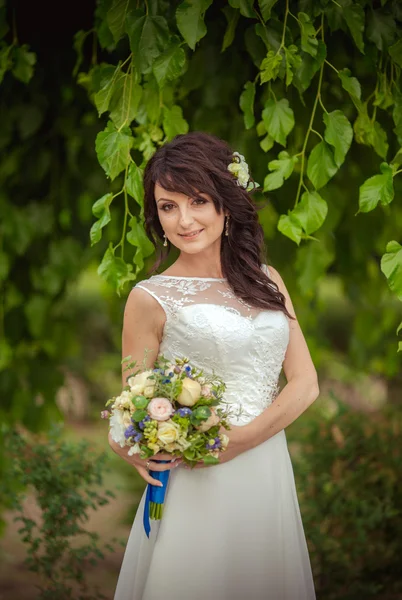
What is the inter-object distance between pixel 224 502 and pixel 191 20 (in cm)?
130

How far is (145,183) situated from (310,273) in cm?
112

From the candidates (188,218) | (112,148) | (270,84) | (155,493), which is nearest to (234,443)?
(155,493)

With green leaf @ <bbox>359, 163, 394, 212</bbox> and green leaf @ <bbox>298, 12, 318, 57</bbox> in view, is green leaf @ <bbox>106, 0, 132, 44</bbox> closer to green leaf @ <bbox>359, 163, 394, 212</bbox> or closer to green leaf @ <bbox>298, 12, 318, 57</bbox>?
green leaf @ <bbox>298, 12, 318, 57</bbox>

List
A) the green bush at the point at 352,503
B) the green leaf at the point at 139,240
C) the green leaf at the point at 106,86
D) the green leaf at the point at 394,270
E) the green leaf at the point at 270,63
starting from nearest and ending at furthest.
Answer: the green leaf at the point at 394,270 < the green leaf at the point at 270,63 < the green leaf at the point at 106,86 < the green leaf at the point at 139,240 < the green bush at the point at 352,503

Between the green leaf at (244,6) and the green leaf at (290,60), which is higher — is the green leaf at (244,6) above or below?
above

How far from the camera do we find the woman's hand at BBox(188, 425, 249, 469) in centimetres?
238

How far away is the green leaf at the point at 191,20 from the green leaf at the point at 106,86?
0.84 feet

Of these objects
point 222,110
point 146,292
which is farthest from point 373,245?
point 146,292

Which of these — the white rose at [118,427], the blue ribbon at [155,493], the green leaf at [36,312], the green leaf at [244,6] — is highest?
the green leaf at [244,6]

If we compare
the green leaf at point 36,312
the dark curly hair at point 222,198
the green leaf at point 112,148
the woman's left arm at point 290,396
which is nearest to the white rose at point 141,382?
the woman's left arm at point 290,396

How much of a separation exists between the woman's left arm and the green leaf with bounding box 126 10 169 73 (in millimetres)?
745

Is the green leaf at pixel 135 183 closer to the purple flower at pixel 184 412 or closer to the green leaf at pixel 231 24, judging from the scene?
the green leaf at pixel 231 24

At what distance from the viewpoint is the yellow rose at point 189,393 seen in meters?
2.16

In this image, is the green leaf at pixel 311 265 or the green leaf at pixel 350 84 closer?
the green leaf at pixel 350 84
